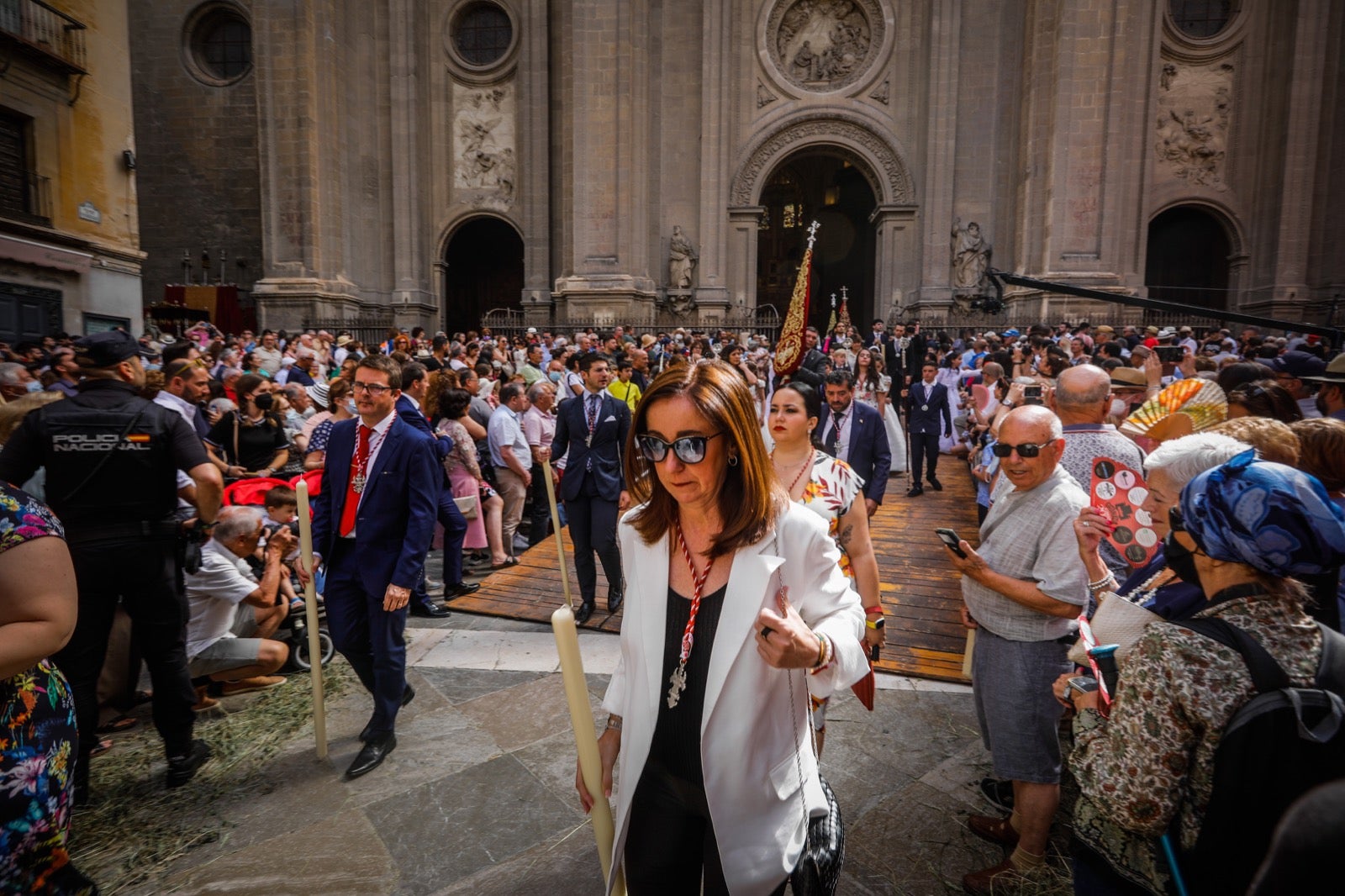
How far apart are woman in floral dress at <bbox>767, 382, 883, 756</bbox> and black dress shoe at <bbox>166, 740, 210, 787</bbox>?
11.0 ft

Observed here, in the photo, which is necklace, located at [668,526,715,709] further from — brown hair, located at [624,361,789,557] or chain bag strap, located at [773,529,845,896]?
chain bag strap, located at [773,529,845,896]

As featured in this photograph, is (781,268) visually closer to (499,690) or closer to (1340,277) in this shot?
(1340,277)

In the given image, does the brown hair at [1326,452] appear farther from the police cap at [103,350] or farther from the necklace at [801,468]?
the police cap at [103,350]

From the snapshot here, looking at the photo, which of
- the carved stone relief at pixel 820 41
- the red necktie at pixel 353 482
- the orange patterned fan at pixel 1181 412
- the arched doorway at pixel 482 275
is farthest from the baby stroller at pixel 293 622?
the arched doorway at pixel 482 275

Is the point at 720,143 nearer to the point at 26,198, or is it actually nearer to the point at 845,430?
the point at 26,198

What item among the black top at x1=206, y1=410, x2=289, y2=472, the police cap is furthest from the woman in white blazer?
the black top at x1=206, y1=410, x2=289, y2=472

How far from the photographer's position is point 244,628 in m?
4.89

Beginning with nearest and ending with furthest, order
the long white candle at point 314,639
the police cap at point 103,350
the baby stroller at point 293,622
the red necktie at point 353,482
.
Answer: the police cap at point 103,350 → the long white candle at point 314,639 → the red necktie at point 353,482 → the baby stroller at point 293,622

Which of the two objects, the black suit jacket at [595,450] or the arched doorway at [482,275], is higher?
the arched doorway at [482,275]

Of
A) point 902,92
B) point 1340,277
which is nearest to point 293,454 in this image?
point 902,92

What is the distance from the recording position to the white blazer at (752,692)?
1.78 m

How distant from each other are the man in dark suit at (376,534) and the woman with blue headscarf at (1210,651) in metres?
3.33

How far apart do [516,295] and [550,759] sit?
1055 inches

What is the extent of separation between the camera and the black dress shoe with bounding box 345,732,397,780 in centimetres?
378
